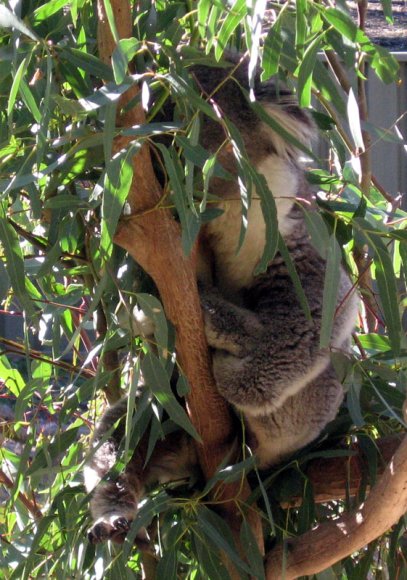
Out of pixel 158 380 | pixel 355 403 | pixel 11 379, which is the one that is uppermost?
pixel 158 380

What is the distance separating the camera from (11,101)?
1.16 metres

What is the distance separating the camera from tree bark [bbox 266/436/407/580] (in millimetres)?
1521

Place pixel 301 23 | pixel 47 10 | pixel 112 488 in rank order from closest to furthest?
1. pixel 301 23
2. pixel 47 10
3. pixel 112 488

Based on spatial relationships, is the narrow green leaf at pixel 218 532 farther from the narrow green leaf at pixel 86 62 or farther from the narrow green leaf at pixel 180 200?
the narrow green leaf at pixel 86 62

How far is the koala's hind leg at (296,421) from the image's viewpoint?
1985mm

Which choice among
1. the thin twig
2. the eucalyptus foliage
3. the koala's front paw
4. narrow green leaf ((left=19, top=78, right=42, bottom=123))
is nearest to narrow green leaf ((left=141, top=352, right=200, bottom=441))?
the eucalyptus foliage

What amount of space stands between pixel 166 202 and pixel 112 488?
665 millimetres

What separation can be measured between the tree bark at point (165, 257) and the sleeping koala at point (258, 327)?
0.14 meters

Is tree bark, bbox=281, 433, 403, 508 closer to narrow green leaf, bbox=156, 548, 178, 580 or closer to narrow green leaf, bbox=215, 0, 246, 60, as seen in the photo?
narrow green leaf, bbox=156, 548, 178, 580

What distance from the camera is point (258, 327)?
1978 mm

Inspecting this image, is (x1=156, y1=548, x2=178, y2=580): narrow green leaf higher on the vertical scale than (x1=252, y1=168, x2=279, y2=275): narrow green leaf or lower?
lower

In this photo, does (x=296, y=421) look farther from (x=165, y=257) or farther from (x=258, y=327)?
(x=165, y=257)

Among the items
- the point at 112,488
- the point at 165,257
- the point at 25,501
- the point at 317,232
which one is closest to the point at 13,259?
the point at 165,257

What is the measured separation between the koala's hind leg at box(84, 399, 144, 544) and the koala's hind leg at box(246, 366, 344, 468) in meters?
0.28
